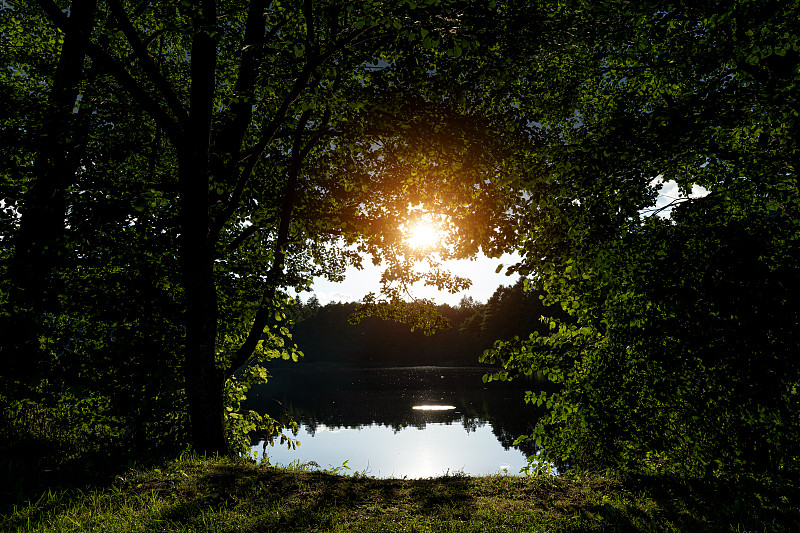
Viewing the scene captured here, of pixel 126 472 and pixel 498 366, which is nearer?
pixel 126 472

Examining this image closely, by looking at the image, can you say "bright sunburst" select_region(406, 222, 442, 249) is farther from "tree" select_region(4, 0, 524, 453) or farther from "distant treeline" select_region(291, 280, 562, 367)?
"distant treeline" select_region(291, 280, 562, 367)

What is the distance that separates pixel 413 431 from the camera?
102ft

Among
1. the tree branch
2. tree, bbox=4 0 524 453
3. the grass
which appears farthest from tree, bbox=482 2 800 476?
the tree branch

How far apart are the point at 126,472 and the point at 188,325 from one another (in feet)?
7.54

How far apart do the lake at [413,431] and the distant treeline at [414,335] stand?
3572 centimetres

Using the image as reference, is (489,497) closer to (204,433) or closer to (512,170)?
(204,433)

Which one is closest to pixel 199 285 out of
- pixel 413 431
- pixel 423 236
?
pixel 423 236

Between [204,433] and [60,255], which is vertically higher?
[60,255]

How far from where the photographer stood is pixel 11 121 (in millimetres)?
5988

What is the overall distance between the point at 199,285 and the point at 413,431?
26.8 m

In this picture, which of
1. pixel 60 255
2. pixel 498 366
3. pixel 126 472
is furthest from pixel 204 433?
pixel 498 366

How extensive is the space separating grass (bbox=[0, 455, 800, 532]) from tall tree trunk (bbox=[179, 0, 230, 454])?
71 cm

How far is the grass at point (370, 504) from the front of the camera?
4.59 metres

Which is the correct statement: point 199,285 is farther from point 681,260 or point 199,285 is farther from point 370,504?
point 681,260
